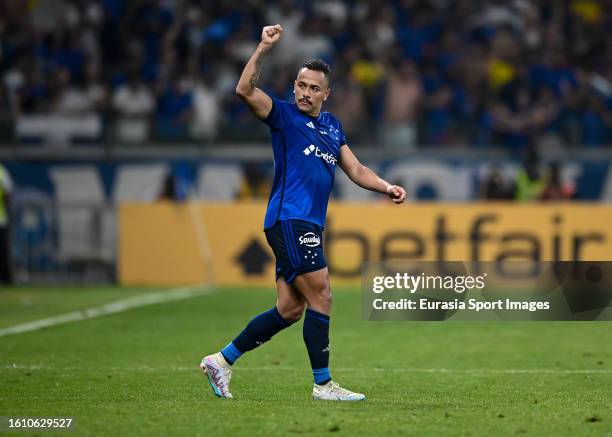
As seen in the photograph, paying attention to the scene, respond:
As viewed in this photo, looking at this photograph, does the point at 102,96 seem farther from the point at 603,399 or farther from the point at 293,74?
the point at 603,399

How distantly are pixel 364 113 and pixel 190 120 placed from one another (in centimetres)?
330

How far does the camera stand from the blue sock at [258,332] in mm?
8922

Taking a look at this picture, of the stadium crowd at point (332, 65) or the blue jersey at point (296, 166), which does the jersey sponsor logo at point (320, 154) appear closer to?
the blue jersey at point (296, 166)

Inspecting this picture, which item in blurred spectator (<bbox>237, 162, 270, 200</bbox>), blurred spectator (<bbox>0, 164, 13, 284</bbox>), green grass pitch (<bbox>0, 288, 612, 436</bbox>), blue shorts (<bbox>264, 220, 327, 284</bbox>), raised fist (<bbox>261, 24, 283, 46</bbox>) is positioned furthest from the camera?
blurred spectator (<bbox>237, 162, 270, 200</bbox>)

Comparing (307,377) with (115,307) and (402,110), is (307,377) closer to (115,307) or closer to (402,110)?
(115,307)

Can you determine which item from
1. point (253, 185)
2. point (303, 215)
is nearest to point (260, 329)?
point (303, 215)

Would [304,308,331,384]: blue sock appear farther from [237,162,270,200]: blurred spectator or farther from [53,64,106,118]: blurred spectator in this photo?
[53,64,106,118]: blurred spectator

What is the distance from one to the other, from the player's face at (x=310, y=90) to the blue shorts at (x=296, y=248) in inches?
31.7

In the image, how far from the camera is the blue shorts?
867cm

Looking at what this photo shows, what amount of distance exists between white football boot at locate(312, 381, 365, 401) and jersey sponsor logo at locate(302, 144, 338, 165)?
155 cm

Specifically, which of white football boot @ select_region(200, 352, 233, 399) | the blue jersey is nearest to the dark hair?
the blue jersey

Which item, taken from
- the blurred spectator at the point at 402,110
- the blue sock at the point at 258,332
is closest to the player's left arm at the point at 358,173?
the blue sock at the point at 258,332

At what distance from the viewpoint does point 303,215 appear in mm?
8758

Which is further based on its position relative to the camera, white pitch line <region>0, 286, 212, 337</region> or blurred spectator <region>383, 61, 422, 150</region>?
blurred spectator <region>383, 61, 422, 150</region>
